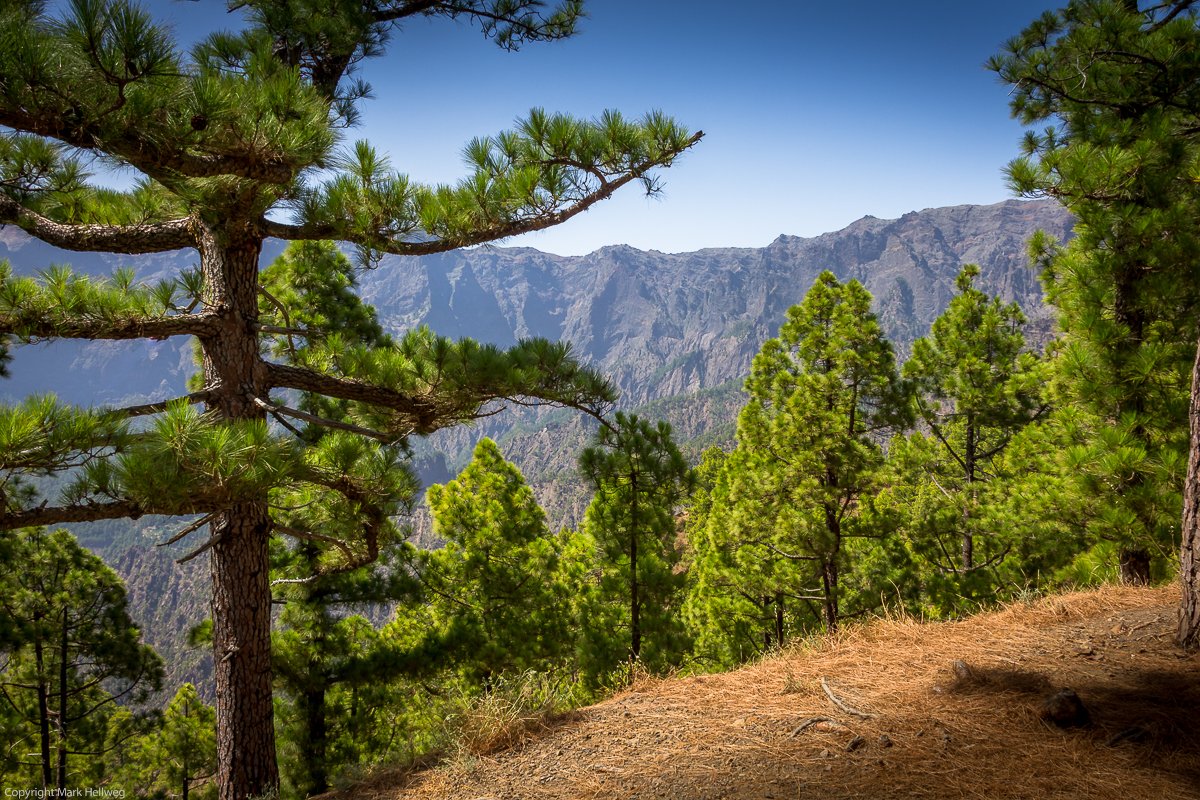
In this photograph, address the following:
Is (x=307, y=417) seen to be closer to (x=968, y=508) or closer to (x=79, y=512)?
(x=79, y=512)

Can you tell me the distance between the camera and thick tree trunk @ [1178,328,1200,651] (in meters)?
3.19

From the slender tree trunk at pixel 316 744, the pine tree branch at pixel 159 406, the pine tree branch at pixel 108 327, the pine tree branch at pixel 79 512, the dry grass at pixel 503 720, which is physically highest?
the pine tree branch at pixel 108 327

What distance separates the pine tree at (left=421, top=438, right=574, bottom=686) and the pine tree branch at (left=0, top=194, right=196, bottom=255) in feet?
18.5

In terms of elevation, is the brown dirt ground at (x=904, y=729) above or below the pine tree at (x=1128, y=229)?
below

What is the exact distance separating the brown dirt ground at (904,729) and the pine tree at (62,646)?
26.4 ft

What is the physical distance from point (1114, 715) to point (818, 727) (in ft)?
4.46

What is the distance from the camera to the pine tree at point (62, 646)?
7734 mm

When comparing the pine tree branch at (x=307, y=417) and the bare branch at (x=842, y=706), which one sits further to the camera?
the pine tree branch at (x=307, y=417)

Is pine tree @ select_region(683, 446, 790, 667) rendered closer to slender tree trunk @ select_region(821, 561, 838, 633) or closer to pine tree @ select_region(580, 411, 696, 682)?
slender tree trunk @ select_region(821, 561, 838, 633)

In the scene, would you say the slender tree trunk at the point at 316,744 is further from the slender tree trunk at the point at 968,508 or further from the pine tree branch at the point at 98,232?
the slender tree trunk at the point at 968,508

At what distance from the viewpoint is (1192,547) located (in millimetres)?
3225

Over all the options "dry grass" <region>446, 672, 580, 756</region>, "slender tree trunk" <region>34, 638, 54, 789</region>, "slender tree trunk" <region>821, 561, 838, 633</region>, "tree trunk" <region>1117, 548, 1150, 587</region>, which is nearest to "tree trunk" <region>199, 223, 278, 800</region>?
"dry grass" <region>446, 672, 580, 756</region>

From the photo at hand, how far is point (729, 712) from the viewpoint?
313cm

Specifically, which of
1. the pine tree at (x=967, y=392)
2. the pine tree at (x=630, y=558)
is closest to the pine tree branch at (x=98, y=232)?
the pine tree at (x=630, y=558)
